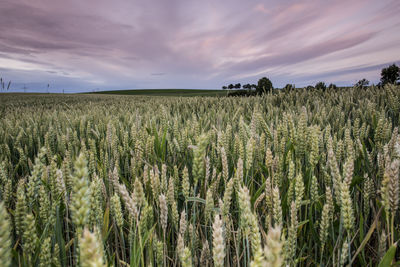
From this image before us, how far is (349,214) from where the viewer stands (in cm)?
74

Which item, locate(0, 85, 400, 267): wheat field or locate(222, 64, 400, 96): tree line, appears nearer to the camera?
locate(0, 85, 400, 267): wheat field

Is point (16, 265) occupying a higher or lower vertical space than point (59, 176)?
lower

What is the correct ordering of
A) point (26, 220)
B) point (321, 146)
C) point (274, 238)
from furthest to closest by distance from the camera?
point (321, 146) < point (26, 220) < point (274, 238)

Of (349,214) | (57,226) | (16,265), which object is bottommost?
(16,265)

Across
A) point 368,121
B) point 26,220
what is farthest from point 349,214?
point 368,121

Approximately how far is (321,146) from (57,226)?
163 centimetres

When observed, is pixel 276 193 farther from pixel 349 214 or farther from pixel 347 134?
pixel 347 134

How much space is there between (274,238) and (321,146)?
135 cm

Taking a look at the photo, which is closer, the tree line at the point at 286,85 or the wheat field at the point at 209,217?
the wheat field at the point at 209,217

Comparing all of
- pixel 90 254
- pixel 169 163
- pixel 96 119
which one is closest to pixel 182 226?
pixel 90 254

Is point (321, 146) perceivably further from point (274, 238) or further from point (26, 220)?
point (26, 220)

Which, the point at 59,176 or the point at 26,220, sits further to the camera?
the point at 59,176

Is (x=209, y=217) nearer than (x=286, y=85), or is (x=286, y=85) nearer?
(x=209, y=217)

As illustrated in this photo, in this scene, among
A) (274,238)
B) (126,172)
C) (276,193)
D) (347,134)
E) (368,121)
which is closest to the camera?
(274,238)
